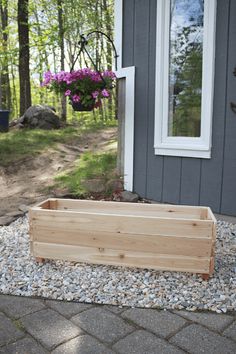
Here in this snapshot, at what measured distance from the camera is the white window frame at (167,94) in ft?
11.8

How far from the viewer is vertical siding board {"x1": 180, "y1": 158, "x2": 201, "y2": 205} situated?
3.86 meters

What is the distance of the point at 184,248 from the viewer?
2.37 meters

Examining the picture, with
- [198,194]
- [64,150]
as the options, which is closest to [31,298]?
[198,194]

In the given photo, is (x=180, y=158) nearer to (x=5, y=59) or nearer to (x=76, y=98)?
(x=76, y=98)

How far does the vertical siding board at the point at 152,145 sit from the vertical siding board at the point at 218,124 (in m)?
0.53

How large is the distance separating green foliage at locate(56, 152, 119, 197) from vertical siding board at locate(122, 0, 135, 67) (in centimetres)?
144

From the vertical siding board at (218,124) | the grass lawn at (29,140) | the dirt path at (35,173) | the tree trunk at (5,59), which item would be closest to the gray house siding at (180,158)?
the vertical siding board at (218,124)

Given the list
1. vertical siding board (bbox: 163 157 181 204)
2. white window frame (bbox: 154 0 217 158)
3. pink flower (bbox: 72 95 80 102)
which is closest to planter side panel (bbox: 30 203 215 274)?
pink flower (bbox: 72 95 80 102)

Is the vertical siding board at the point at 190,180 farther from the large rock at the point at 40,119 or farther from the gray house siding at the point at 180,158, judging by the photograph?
the large rock at the point at 40,119

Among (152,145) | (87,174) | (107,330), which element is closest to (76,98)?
(152,145)

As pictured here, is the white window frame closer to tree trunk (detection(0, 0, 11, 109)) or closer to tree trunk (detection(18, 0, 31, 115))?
tree trunk (detection(18, 0, 31, 115))

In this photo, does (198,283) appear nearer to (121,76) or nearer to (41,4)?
(121,76)

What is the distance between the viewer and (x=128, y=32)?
419 centimetres

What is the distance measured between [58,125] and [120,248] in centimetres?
661
